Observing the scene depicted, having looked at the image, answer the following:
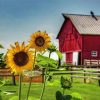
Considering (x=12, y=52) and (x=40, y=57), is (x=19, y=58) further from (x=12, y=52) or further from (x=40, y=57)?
(x=40, y=57)

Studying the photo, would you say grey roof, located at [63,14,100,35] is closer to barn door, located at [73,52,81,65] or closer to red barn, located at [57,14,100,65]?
red barn, located at [57,14,100,65]

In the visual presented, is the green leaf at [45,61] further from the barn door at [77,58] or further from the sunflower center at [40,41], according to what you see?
the barn door at [77,58]

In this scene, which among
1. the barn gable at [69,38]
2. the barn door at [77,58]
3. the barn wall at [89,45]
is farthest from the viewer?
the barn gable at [69,38]

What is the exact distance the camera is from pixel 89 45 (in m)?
54.4

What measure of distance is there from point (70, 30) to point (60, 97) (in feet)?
184

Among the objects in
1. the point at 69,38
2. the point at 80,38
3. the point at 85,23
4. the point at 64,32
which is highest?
the point at 85,23

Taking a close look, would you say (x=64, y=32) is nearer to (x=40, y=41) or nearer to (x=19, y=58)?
(x=40, y=41)

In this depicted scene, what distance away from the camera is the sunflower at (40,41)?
11.2 ft

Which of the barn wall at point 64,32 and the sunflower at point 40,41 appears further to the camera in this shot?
the barn wall at point 64,32

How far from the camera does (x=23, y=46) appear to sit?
2.89m

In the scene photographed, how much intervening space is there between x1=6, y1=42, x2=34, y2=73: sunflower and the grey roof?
5199 centimetres

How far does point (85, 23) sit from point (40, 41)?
54.0 metres

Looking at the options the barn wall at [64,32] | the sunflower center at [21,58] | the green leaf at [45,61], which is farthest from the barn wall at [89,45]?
the sunflower center at [21,58]

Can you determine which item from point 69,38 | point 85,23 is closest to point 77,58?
point 85,23
